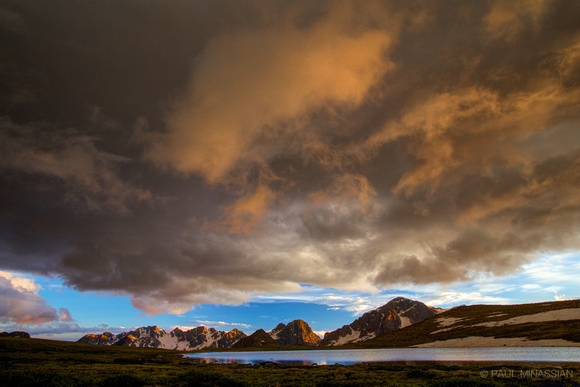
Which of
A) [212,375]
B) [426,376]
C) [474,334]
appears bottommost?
[474,334]

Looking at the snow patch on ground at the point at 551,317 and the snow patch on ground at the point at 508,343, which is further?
the snow patch on ground at the point at 551,317

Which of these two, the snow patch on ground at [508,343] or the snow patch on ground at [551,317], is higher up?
the snow patch on ground at [551,317]

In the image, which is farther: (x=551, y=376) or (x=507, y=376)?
(x=507, y=376)

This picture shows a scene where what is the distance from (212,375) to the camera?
37062mm

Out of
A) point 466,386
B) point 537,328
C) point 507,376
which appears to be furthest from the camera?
point 537,328

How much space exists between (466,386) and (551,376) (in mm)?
19217

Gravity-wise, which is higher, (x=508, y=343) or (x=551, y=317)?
(x=551, y=317)

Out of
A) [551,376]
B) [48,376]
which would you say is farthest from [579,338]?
[48,376]

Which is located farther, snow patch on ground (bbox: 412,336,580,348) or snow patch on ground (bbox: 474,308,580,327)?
snow patch on ground (bbox: 474,308,580,327)

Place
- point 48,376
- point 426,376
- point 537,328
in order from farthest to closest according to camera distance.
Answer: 1. point 537,328
2. point 426,376
3. point 48,376

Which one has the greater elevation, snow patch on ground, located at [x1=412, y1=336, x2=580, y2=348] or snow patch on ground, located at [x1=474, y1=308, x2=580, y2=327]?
snow patch on ground, located at [x1=474, y1=308, x2=580, y2=327]

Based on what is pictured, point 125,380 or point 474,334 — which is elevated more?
point 125,380

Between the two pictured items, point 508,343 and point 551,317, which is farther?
point 551,317

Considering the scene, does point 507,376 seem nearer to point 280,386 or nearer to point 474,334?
point 280,386
